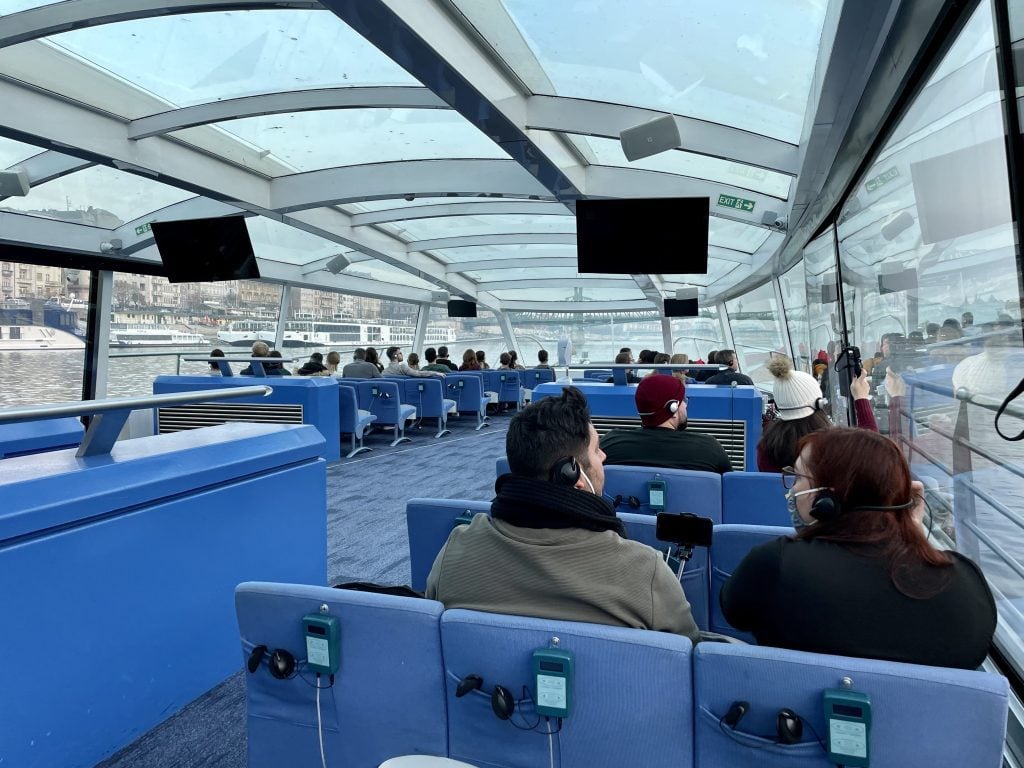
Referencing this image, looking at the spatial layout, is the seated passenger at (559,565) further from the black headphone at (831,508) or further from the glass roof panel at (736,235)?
the glass roof panel at (736,235)

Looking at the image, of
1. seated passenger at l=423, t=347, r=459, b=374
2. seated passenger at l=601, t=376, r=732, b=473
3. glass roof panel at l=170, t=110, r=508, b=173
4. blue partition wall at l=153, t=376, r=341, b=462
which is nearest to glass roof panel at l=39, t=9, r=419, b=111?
glass roof panel at l=170, t=110, r=508, b=173

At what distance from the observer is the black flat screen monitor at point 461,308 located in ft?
51.1

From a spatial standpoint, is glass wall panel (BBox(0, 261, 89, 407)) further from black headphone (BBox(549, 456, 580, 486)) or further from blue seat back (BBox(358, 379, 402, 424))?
black headphone (BBox(549, 456, 580, 486))

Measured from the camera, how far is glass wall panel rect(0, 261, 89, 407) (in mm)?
7613

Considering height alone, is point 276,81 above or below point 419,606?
above

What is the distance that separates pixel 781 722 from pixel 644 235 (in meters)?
5.51

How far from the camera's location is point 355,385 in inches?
350

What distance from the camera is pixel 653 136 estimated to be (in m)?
4.99

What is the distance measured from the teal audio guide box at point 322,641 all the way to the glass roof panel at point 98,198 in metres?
7.52

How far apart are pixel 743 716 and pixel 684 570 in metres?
1.00

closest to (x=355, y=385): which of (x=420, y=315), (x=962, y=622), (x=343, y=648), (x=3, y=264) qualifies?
(x=3, y=264)

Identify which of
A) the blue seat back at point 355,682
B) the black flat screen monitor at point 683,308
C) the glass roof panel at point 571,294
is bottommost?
the blue seat back at point 355,682

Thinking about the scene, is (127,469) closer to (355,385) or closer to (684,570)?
(684,570)

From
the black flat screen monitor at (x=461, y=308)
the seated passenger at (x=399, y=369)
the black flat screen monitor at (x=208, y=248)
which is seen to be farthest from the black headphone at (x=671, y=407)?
the black flat screen monitor at (x=461, y=308)
